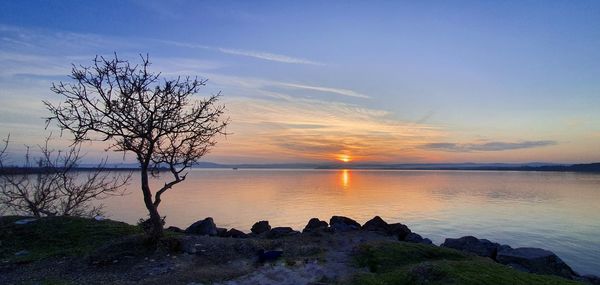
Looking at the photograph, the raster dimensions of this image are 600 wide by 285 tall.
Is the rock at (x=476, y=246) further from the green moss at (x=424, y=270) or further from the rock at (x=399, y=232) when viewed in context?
the green moss at (x=424, y=270)

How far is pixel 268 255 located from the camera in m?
17.5

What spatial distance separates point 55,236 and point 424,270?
18.3 m

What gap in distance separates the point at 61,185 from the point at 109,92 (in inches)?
581

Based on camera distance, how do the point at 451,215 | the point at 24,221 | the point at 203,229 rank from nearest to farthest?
the point at 24,221 < the point at 203,229 < the point at 451,215

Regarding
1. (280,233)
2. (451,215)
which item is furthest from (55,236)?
(451,215)

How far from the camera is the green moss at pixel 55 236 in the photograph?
61.5 feet

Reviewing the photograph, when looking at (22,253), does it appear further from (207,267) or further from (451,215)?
(451,215)

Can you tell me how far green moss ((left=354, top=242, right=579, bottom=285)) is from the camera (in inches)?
537

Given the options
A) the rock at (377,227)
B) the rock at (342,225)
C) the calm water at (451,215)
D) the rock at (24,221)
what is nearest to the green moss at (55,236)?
the rock at (24,221)

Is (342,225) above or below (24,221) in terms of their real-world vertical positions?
below

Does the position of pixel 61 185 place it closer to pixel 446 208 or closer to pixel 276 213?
pixel 276 213

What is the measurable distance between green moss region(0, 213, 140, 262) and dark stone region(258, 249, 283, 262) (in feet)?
25.9

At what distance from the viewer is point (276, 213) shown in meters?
49.2

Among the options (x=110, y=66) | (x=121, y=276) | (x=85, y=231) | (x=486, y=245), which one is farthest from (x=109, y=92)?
(x=486, y=245)
